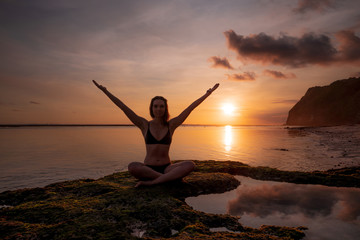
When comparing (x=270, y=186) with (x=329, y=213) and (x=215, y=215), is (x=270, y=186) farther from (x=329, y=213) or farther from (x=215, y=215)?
(x=215, y=215)

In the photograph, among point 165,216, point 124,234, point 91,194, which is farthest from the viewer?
point 91,194

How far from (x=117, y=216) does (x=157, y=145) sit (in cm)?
247

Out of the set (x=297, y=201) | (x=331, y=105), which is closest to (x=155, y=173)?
(x=297, y=201)

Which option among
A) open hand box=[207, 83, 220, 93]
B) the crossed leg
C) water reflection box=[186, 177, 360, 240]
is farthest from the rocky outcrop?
the crossed leg

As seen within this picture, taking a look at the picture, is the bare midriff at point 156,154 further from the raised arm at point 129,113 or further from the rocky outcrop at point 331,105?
the rocky outcrop at point 331,105

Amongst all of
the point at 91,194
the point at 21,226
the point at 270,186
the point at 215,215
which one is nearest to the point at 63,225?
the point at 21,226

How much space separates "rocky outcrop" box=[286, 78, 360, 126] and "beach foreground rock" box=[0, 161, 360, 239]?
131122 mm

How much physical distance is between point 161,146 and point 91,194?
2625mm

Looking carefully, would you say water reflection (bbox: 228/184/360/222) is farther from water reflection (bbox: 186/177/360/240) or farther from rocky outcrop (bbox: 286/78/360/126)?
rocky outcrop (bbox: 286/78/360/126)

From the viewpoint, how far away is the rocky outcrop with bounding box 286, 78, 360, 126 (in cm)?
11196

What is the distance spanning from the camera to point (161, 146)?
6391mm

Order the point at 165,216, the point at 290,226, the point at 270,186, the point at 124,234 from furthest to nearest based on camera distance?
the point at 270,186
the point at 165,216
the point at 290,226
the point at 124,234

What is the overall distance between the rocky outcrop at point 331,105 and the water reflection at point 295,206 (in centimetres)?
12755

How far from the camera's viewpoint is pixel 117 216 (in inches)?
171
